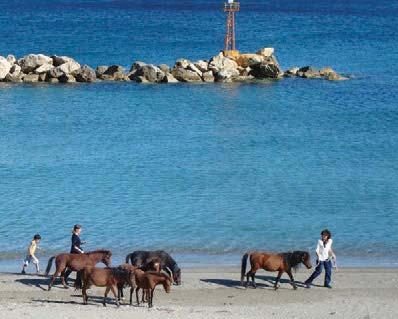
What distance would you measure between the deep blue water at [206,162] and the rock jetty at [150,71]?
1156 millimetres

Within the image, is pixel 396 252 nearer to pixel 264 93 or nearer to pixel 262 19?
pixel 264 93

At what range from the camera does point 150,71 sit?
65.0m

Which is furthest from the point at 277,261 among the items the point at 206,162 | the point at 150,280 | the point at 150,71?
the point at 150,71

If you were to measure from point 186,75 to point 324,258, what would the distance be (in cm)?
4069

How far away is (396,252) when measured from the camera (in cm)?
3072

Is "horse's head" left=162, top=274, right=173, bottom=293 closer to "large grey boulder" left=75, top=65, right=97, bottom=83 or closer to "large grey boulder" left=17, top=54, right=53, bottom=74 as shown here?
"large grey boulder" left=75, top=65, right=97, bottom=83

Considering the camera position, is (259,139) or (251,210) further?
(259,139)

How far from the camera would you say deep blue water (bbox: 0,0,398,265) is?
106 ft

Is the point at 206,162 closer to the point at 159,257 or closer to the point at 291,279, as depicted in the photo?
the point at 291,279

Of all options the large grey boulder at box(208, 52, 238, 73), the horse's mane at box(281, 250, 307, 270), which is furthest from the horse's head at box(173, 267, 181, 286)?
the large grey boulder at box(208, 52, 238, 73)

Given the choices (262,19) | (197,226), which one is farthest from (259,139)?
(262,19)

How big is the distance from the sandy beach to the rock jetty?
3841 cm

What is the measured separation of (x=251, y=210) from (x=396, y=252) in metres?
6.18

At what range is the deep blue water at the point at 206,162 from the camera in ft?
106
